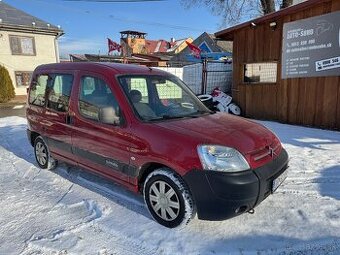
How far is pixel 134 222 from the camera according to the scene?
359cm

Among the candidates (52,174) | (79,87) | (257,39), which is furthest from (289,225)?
(257,39)

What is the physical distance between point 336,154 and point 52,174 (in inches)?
205

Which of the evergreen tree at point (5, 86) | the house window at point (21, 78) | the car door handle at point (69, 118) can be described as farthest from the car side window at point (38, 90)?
the house window at point (21, 78)

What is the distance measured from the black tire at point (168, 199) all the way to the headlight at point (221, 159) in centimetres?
37

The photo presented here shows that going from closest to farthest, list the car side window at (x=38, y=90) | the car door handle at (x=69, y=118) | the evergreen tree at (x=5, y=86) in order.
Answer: the car door handle at (x=69, y=118)
the car side window at (x=38, y=90)
the evergreen tree at (x=5, y=86)

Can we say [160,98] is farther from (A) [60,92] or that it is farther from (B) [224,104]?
(B) [224,104]

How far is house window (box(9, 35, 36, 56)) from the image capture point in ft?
70.8

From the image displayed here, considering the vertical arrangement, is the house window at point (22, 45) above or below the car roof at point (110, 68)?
above

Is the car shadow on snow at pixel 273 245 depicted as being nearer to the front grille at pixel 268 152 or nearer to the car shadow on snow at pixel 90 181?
the front grille at pixel 268 152

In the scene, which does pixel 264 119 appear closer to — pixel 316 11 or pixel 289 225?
pixel 316 11

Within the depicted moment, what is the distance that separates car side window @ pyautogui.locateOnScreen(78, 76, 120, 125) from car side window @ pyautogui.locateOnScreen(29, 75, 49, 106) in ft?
3.94

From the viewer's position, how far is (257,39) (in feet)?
32.9

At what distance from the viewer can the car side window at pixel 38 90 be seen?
17.1 feet

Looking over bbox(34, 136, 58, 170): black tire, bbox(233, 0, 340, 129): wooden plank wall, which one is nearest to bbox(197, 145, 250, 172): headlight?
bbox(34, 136, 58, 170): black tire
